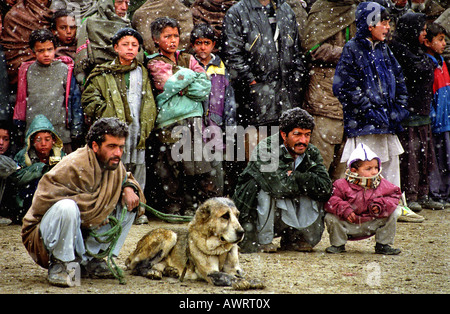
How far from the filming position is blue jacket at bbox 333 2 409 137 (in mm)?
7711

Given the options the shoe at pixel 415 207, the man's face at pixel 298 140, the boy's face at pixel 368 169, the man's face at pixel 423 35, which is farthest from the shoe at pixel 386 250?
the man's face at pixel 423 35

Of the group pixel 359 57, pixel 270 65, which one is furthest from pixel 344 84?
pixel 270 65

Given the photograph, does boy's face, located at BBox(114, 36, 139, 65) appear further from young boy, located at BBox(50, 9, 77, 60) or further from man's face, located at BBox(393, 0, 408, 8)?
man's face, located at BBox(393, 0, 408, 8)

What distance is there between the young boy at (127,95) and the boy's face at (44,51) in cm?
65

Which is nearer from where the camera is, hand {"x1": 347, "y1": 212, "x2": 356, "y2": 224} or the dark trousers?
hand {"x1": 347, "y1": 212, "x2": 356, "y2": 224}

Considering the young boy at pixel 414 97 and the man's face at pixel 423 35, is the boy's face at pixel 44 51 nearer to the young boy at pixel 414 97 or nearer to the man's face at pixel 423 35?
the young boy at pixel 414 97

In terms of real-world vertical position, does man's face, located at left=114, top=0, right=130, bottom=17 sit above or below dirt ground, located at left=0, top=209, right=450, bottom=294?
above

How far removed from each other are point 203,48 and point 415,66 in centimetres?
304

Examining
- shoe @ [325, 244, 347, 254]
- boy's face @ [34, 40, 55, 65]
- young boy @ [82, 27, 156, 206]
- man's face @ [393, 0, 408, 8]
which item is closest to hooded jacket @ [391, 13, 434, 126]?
man's face @ [393, 0, 408, 8]

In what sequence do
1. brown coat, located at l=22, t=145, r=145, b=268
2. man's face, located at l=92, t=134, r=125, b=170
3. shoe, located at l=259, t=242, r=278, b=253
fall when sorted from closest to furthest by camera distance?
brown coat, located at l=22, t=145, r=145, b=268 → man's face, located at l=92, t=134, r=125, b=170 → shoe, located at l=259, t=242, r=278, b=253

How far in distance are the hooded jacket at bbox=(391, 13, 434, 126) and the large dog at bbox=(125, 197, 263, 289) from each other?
4.77 metres

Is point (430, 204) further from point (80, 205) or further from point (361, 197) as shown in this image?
point (80, 205)

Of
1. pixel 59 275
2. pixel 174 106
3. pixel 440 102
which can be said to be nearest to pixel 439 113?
pixel 440 102

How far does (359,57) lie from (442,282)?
3.34 meters
